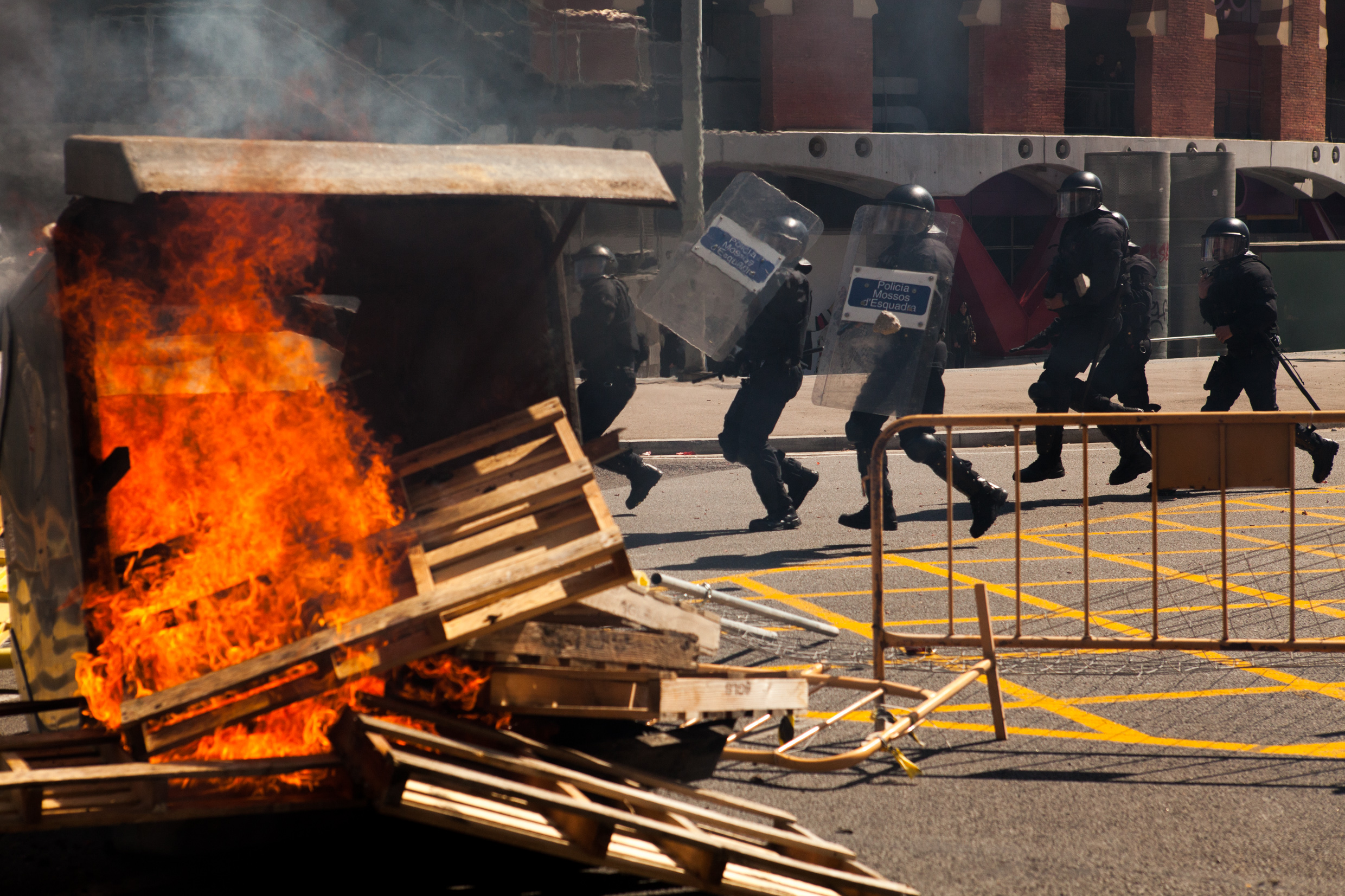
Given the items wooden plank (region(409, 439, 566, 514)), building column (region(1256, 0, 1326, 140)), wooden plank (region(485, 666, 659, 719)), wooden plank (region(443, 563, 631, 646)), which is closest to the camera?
wooden plank (region(443, 563, 631, 646))

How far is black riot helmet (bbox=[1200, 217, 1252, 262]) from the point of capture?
9.56 meters

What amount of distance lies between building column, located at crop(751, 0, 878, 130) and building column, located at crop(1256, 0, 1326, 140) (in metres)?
11.4

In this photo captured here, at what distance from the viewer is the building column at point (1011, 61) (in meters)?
24.7

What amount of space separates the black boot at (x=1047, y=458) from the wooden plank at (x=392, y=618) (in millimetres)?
6013

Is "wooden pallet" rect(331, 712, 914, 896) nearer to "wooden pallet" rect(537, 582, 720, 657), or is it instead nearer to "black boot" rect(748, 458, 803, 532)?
"wooden pallet" rect(537, 582, 720, 657)

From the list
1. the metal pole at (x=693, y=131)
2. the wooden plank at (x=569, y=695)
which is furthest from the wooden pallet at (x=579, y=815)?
the metal pole at (x=693, y=131)

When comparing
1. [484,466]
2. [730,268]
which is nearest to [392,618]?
[484,466]

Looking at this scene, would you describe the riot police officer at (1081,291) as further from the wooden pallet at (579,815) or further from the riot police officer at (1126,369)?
the wooden pallet at (579,815)

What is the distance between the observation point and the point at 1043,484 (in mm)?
9938

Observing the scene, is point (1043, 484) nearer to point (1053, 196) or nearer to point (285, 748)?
point (285, 748)

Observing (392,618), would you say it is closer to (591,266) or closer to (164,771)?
(164,771)

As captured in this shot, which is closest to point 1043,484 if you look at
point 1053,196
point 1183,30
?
point 1053,196

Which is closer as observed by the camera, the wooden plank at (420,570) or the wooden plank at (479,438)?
the wooden plank at (420,570)

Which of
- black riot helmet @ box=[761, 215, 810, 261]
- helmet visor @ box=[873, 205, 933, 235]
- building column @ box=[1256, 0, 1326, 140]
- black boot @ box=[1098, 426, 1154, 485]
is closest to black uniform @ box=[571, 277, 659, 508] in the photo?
black riot helmet @ box=[761, 215, 810, 261]
